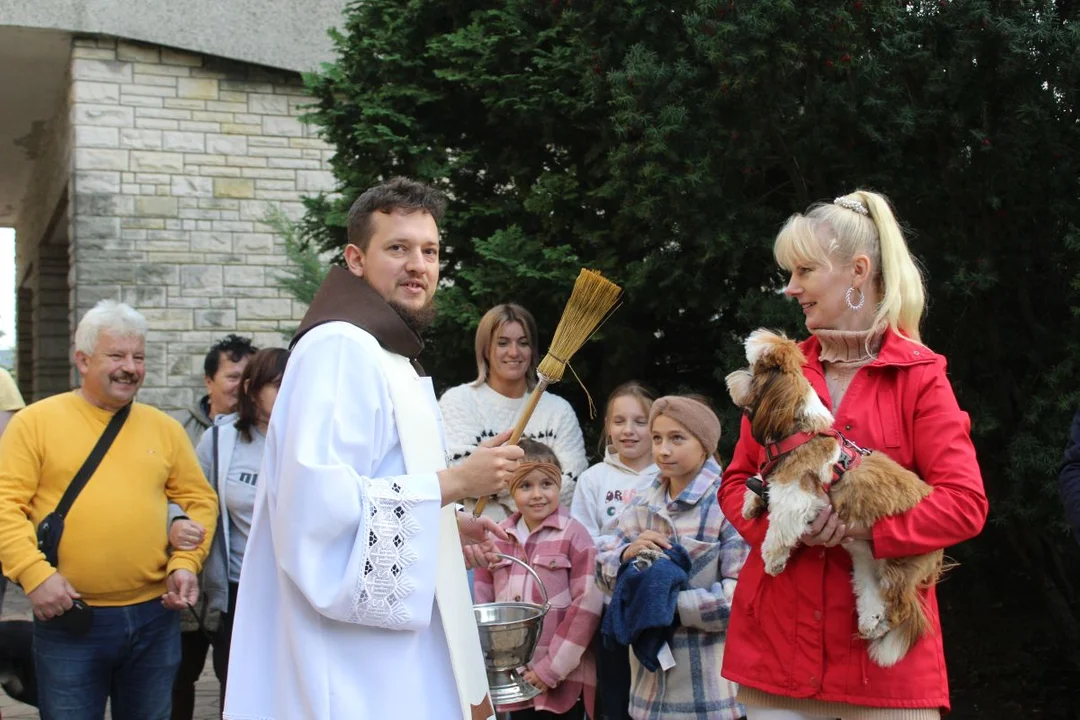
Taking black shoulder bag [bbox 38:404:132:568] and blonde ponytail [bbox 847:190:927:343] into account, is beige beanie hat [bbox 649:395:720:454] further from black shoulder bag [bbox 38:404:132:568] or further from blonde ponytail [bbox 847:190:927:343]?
black shoulder bag [bbox 38:404:132:568]

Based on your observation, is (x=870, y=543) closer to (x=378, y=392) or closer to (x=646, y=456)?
(x=378, y=392)

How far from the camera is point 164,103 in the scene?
11008 mm

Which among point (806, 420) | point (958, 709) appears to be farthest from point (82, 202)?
point (806, 420)

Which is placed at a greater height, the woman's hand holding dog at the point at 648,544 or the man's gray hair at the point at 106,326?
the man's gray hair at the point at 106,326

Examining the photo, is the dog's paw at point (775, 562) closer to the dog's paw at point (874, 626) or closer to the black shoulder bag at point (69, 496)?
the dog's paw at point (874, 626)

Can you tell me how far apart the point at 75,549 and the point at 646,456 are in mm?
2540

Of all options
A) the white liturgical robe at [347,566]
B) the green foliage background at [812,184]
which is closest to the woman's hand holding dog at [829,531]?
the white liturgical robe at [347,566]

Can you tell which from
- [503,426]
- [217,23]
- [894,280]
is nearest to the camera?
[894,280]

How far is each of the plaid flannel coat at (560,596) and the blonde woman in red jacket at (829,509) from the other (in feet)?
5.69

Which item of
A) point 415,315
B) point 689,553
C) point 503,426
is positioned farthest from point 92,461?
point 689,553

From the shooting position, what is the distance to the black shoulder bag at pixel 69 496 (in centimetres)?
434

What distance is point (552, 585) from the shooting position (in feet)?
15.8

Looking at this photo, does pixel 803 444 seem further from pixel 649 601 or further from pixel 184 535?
pixel 184 535

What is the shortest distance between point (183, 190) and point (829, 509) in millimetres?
9586
